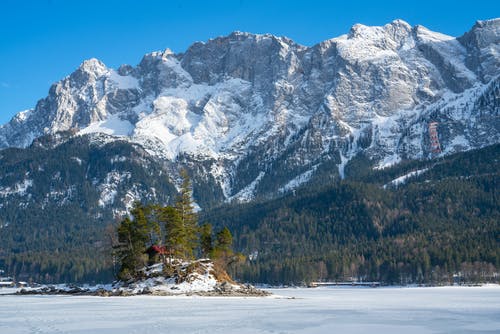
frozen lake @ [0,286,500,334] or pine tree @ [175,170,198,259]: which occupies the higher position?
pine tree @ [175,170,198,259]

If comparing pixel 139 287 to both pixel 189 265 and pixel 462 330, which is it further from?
pixel 462 330

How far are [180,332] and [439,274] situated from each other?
14440cm

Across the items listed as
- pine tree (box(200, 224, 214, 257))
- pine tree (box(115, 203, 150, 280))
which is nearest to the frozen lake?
pine tree (box(115, 203, 150, 280))

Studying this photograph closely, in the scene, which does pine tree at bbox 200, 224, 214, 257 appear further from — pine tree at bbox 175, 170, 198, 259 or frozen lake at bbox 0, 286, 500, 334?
frozen lake at bbox 0, 286, 500, 334

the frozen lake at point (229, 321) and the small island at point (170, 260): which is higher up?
the small island at point (170, 260)

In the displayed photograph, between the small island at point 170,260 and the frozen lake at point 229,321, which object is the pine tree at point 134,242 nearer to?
A: the small island at point 170,260

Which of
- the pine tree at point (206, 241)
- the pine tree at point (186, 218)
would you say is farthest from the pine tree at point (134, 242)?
the pine tree at point (206, 241)

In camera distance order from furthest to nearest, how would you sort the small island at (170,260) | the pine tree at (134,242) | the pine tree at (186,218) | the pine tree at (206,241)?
1. the pine tree at (206,241)
2. the pine tree at (186,218)
3. the pine tree at (134,242)
4. the small island at (170,260)

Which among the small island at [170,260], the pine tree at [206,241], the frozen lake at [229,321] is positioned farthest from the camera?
the pine tree at [206,241]

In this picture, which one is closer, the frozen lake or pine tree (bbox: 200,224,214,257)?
the frozen lake

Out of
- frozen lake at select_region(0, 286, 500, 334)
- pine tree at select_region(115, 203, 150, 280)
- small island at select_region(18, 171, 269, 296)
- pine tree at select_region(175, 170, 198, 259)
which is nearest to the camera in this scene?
frozen lake at select_region(0, 286, 500, 334)

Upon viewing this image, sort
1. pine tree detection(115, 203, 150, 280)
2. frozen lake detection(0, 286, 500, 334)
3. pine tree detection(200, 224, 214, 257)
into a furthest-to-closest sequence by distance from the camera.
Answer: pine tree detection(200, 224, 214, 257)
pine tree detection(115, 203, 150, 280)
frozen lake detection(0, 286, 500, 334)

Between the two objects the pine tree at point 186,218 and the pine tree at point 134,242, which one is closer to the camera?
the pine tree at point 134,242

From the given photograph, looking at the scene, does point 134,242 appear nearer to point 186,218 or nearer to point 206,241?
point 186,218
